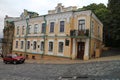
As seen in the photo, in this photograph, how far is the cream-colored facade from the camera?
100ft

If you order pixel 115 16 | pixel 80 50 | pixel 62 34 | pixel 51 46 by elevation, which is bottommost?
pixel 80 50

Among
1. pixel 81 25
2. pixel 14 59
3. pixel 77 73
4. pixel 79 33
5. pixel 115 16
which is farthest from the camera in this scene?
pixel 115 16

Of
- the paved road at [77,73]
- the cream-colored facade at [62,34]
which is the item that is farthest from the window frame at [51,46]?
the paved road at [77,73]

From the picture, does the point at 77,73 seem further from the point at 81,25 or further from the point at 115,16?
the point at 115,16

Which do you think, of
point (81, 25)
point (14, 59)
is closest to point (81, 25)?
point (81, 25)

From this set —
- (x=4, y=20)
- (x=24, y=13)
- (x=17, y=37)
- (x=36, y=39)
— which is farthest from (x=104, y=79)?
(x=4, y=20)

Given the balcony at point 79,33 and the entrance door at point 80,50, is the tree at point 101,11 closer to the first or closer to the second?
the entrance door at point 80,50

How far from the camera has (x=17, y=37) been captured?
146 feet

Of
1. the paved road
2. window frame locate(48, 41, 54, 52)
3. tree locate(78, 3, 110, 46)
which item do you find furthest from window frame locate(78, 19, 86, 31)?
tree locate(78, 3, 110, 46)

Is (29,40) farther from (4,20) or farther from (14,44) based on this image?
(4,20)

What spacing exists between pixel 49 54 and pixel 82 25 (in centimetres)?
790

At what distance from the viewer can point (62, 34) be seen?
33.1m

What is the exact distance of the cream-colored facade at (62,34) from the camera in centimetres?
3048

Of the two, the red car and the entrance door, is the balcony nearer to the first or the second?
the entrance door
